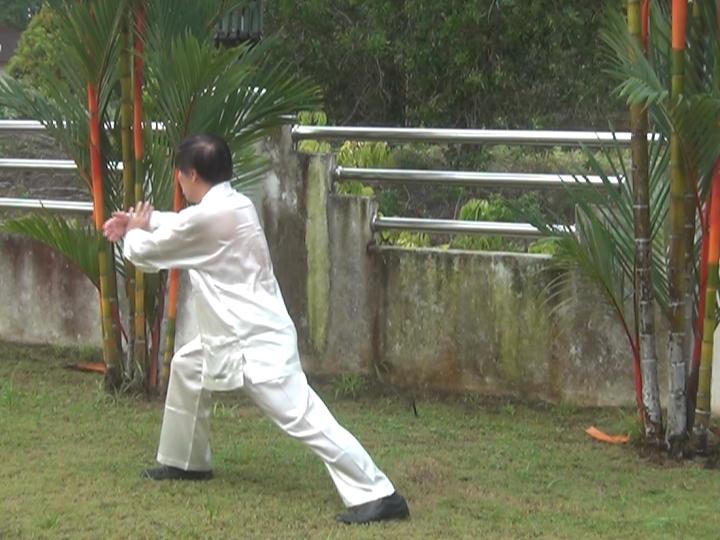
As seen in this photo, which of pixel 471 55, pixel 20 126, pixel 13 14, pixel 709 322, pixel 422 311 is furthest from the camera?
pixel 13 14

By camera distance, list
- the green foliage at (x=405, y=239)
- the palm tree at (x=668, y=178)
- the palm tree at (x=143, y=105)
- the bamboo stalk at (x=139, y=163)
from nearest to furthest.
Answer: the palm tree at (x=668, y=178)
the palm tree at (x=143, y=105)
the bamboo stalk at (x=139, y=163)
the green foliage at (x=405, y=239)

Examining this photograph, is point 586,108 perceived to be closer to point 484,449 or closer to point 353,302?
point 353,302

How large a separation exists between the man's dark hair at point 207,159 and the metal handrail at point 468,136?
2.13 metres

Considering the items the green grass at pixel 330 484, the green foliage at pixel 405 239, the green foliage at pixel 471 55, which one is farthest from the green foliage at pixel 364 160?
the green foliage at pixel 471 55

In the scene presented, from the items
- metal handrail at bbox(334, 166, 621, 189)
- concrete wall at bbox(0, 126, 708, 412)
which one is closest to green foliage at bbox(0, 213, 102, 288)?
concrete wall at bbox(0, 126, 708, 412)

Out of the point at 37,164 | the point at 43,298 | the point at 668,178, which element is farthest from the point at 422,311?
the point at 37,164

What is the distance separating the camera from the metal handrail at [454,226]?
783cm

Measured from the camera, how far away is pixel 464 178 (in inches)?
311

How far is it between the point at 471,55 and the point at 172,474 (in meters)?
9.92

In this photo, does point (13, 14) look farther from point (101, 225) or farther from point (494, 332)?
point (494, 332)

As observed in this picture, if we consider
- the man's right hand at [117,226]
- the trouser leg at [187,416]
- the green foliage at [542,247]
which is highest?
the man's right hand at [117,226]

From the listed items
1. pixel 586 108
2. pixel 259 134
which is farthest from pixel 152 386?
pixel 586 108

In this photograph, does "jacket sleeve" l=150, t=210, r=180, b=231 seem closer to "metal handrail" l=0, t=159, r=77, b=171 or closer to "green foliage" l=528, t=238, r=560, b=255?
"green foliage" l=528, t=238, r=560, b=255

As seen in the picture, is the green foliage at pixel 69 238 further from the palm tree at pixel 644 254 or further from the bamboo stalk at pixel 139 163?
the palm tree at pixel 644 254
